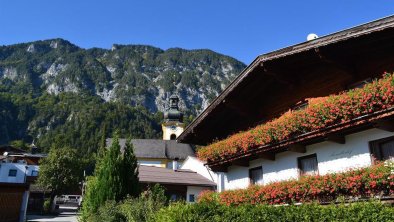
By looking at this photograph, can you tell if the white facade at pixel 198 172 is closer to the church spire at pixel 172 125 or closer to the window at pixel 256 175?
the window at pixel 256 175

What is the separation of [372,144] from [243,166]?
6044 millimetres

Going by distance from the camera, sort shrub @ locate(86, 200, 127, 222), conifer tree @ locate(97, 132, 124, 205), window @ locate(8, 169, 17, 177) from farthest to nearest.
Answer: window @ locate(8, 169, 17, 177), conifer tree @ locate(97, 132, 124, 205), shrub @ locate(86, 200, 127, 222)

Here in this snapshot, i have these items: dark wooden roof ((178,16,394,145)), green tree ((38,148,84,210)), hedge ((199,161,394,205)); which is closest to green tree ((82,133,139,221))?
dark wooden roof ((178,16,394,145))

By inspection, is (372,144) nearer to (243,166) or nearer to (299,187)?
(299,187)

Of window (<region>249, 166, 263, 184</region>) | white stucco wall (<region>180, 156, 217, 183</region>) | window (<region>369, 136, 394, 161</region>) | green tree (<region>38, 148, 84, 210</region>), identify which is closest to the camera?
window (<region>369, 136, 394, 161</region>)

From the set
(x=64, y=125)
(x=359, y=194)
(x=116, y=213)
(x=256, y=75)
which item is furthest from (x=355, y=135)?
(x=64, y=125)

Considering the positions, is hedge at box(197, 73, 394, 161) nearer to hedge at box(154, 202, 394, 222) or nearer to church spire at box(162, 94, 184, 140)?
hedge at box(154, 202, 394, 222)

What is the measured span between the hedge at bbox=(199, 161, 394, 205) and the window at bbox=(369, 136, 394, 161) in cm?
106

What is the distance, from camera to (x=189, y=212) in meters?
10.2

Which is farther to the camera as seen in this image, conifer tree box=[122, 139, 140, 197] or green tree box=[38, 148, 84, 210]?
green tree box=[38, 148, 84, 210]

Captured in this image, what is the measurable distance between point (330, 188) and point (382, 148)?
187cm

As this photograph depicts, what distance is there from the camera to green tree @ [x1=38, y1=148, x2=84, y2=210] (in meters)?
54.4

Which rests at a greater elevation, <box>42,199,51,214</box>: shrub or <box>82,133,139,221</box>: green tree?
<box>82,133,139,221</box>: green tree

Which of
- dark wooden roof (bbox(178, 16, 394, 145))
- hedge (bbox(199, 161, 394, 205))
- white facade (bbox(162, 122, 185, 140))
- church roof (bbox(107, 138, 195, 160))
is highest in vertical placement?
white facade (bbox(162, 122, 185, 140))
